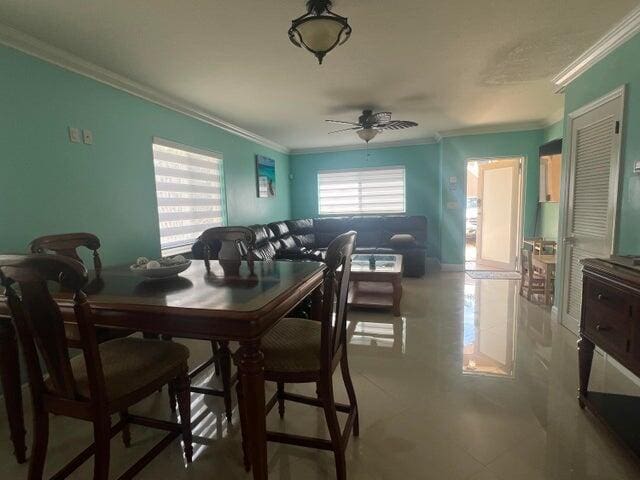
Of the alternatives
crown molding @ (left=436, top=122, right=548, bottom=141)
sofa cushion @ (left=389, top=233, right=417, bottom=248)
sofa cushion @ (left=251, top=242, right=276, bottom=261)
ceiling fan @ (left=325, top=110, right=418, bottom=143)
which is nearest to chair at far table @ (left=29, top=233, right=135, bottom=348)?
sofa cushion @ (left=251, top=242, right=276, bottom=261)

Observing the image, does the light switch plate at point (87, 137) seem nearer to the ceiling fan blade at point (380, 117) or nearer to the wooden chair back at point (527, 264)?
the ceiling fan blade at point (380, 117)

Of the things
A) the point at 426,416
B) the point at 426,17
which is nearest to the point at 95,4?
the point at 426,17

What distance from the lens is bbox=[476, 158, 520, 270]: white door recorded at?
5.50 meters

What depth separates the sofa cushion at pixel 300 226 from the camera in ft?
18.9

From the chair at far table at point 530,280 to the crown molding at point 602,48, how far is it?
1.97 m

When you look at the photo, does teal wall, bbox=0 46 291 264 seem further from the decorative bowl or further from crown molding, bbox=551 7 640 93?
crown molding, bbox=551 7 640 93

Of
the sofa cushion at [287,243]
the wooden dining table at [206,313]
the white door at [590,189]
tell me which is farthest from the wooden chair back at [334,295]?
the sofa cushion at [287,243]

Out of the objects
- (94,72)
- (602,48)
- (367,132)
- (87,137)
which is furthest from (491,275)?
(94,72)

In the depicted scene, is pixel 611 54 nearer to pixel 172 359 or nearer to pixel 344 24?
pixel 344 24

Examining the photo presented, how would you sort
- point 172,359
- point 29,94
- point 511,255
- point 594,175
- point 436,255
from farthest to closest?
point 436,255 → point 511,255 → point 594,175 → point 29,94 → point 172,359

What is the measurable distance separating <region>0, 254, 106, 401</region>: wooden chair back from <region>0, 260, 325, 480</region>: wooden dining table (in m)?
0.12

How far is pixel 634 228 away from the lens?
2133 mm

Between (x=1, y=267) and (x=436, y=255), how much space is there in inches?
234

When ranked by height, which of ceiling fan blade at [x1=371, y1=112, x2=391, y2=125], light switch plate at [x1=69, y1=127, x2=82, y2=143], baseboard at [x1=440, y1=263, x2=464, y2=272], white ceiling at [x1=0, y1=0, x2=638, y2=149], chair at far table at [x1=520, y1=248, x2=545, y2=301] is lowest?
baseboard at [x1=440, y1=263, x2=464, y2=272]
